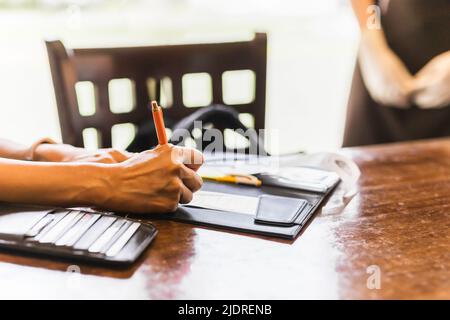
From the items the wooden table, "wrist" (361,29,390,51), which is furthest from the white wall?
the wooden table

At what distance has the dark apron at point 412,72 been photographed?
1948mm

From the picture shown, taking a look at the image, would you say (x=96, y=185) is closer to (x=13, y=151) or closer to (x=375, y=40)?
(x=13, y=151)

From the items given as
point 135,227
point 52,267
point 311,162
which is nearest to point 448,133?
point 311,162

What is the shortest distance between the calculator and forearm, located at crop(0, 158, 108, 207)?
0.02 meters

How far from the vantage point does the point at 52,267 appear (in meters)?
0.86

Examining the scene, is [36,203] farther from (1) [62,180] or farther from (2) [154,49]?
(2) [154,49]

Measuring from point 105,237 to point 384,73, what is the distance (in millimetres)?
1392

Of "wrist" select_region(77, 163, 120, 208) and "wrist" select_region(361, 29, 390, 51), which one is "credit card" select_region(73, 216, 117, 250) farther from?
"wrist" select_region(361, 29, 390, 51)

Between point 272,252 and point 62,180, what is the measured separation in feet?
1.44

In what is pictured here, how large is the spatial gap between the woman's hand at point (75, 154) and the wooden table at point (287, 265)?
0.71 feet

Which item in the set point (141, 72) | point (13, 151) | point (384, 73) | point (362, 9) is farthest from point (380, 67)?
point (13, 151)

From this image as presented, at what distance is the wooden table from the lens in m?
0.80

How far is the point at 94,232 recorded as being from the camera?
0.92 m

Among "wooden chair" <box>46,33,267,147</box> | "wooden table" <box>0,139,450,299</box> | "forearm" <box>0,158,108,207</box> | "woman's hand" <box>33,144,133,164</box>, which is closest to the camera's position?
"wooden table" <box>0,139,450,299</box>
